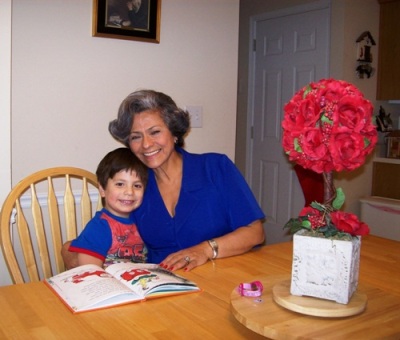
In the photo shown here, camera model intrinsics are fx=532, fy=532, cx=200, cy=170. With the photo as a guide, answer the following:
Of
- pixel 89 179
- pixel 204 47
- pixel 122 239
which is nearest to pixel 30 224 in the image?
pixel 89 179

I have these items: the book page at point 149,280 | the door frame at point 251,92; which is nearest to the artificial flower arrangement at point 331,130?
the book page at point 149,280

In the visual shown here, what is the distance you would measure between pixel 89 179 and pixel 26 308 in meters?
0.83

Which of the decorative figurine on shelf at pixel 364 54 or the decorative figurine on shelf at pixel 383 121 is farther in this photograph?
the decorative figurine on shelf at pixel 383 121

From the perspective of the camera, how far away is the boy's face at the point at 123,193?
1.80 meters

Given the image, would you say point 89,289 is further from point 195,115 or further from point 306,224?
point 195,115

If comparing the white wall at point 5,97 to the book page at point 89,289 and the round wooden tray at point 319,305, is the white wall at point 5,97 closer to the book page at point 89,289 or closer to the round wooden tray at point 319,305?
the book page at point 89,289

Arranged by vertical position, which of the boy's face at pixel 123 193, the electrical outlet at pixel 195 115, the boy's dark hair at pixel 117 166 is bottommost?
the boy's face at pixel 123 193

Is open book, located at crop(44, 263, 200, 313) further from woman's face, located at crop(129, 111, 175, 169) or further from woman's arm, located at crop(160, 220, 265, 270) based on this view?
woman's face, located at crop(129, 111, 175, 169)

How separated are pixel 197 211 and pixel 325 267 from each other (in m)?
0.79

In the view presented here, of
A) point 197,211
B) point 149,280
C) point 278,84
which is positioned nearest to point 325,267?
point 149,280

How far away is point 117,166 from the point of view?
180cm

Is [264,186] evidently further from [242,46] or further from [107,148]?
[107,148]

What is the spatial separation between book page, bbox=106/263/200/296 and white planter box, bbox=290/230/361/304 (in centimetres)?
32

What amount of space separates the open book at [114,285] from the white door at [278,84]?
294cm
